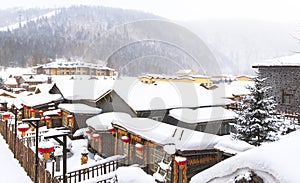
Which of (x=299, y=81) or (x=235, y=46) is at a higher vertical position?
(x=235, y=46)

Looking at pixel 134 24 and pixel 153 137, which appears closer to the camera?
pixel 134 24

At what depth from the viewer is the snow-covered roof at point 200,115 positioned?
1042 cm

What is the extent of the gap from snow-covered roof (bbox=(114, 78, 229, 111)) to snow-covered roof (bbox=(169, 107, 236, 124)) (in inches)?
23.0

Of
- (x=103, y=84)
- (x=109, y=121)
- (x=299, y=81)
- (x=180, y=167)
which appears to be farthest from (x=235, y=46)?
(x=103, y=84)

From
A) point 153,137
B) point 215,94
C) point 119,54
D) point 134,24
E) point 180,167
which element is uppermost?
point 134,24

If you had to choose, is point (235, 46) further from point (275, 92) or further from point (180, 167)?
point (275, 92)

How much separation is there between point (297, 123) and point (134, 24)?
8447mm

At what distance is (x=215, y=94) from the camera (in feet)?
46.7

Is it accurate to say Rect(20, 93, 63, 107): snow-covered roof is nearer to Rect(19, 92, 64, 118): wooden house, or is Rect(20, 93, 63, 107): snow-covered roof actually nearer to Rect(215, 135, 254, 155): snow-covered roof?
Rect(19, 92, 64, 118): wooden house

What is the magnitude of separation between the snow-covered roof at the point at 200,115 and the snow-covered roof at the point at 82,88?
18.9 ft

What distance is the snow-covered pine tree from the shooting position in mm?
8820

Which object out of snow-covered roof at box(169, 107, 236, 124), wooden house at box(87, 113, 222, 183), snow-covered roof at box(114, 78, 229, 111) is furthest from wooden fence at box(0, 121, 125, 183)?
snow-covered roof at box(169, 107, 236, 124)

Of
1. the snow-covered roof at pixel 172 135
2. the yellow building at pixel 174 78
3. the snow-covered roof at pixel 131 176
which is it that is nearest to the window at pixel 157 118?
the snow-covered roof at pixel 172 135

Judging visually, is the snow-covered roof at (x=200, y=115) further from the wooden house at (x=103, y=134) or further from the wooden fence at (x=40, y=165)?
the wooden fence at (x=40, y=165)
